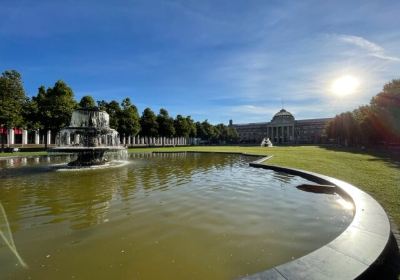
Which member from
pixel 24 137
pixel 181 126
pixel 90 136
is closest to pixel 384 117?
pixel 90 136

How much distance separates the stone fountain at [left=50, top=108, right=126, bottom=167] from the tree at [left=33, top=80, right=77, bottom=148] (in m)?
22.8

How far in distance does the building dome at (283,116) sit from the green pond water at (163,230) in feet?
553

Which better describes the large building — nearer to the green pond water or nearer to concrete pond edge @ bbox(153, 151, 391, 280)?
the green pond water

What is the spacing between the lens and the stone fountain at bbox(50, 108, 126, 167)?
24497mm

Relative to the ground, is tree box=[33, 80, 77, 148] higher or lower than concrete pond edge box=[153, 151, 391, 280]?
higher

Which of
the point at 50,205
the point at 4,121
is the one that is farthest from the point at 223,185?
the point at 4,121

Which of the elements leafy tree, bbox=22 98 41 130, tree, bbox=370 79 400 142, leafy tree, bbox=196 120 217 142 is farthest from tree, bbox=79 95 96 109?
leafy tree, bbox=196 120 217 142

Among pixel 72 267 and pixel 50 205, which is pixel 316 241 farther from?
pixel 50 205

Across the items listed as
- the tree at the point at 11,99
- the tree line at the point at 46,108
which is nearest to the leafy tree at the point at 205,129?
the tree line at the point at 46,108

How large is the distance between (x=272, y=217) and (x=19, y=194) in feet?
33.6

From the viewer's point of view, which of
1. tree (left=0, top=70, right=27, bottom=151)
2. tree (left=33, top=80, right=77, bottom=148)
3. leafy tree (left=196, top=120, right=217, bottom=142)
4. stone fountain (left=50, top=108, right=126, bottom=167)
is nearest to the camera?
stone fountain (left=50, top=108, right=126, bottom=167)

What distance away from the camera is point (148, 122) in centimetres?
7800

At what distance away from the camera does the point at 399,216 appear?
784cm

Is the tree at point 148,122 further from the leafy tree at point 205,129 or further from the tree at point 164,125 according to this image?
the leafy tree at point 205,129
